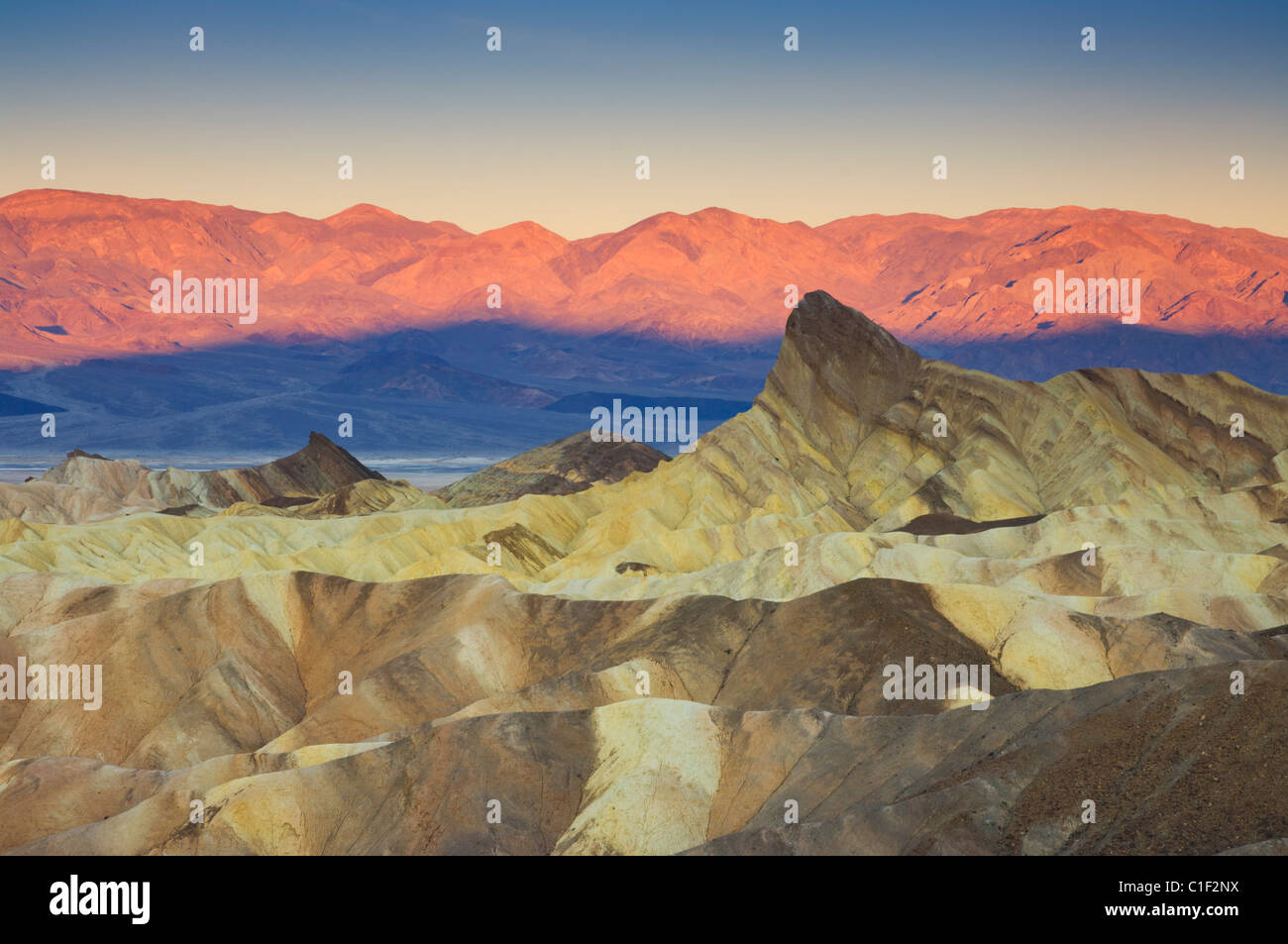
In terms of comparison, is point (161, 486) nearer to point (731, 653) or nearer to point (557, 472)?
point (557, 472)

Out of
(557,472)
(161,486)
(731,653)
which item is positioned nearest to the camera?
(731,653)

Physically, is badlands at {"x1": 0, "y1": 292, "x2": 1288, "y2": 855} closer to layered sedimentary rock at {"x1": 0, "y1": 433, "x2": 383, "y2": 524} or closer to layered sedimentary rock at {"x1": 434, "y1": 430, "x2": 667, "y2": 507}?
layered sedimentary rock at {"x1": 0, "y1": 433, "x2": 383, "y2": 524}

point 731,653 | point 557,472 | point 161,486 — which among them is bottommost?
point 731,653

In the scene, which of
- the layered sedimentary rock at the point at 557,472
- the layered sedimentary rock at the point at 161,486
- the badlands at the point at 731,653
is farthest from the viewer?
the layered sedimentary rock at the point at 557,472

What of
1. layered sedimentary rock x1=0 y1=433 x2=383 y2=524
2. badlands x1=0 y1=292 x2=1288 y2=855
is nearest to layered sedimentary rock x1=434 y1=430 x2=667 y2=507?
layered sedimentary rock x1=0 y1=433 x2=383 y2=524

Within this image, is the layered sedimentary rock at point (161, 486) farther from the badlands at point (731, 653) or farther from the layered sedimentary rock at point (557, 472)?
the badlands at point (731, 653)

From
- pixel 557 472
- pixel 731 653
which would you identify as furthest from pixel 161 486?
pixel 731 653

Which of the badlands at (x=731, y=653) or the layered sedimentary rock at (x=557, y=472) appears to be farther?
the layered sedimentary rock at (x=557, y=472)

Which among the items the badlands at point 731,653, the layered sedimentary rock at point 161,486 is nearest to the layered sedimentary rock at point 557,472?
the layered sedimentary rock at point 161,486
